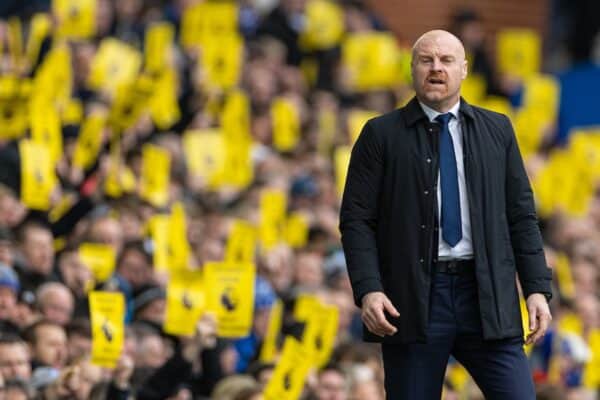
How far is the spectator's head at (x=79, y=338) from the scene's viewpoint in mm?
9859

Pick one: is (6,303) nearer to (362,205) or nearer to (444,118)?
(362,205)

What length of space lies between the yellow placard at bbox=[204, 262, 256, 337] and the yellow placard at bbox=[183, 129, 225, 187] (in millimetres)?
3576

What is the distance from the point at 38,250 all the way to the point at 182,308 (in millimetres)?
1084

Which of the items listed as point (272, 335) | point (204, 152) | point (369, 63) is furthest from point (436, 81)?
point (369, 63)

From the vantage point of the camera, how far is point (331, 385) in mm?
10492

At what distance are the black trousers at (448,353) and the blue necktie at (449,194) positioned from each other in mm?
158

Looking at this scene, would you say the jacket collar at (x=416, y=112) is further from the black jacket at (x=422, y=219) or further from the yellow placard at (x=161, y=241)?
the yellow placard at (x=161, y=241)

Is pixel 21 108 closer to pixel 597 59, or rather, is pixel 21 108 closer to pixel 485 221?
pixel 485 221

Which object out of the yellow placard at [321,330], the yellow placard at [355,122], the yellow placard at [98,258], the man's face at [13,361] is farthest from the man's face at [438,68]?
the yellow placard at [355,122]

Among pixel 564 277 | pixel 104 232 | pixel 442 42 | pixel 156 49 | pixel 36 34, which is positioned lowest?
pixel 564 277

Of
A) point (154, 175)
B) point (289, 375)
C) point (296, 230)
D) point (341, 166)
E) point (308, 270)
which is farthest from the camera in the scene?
point (341, 166)

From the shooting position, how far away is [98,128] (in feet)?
40.7

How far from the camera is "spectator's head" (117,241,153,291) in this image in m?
11.2

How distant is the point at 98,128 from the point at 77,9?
201cm
